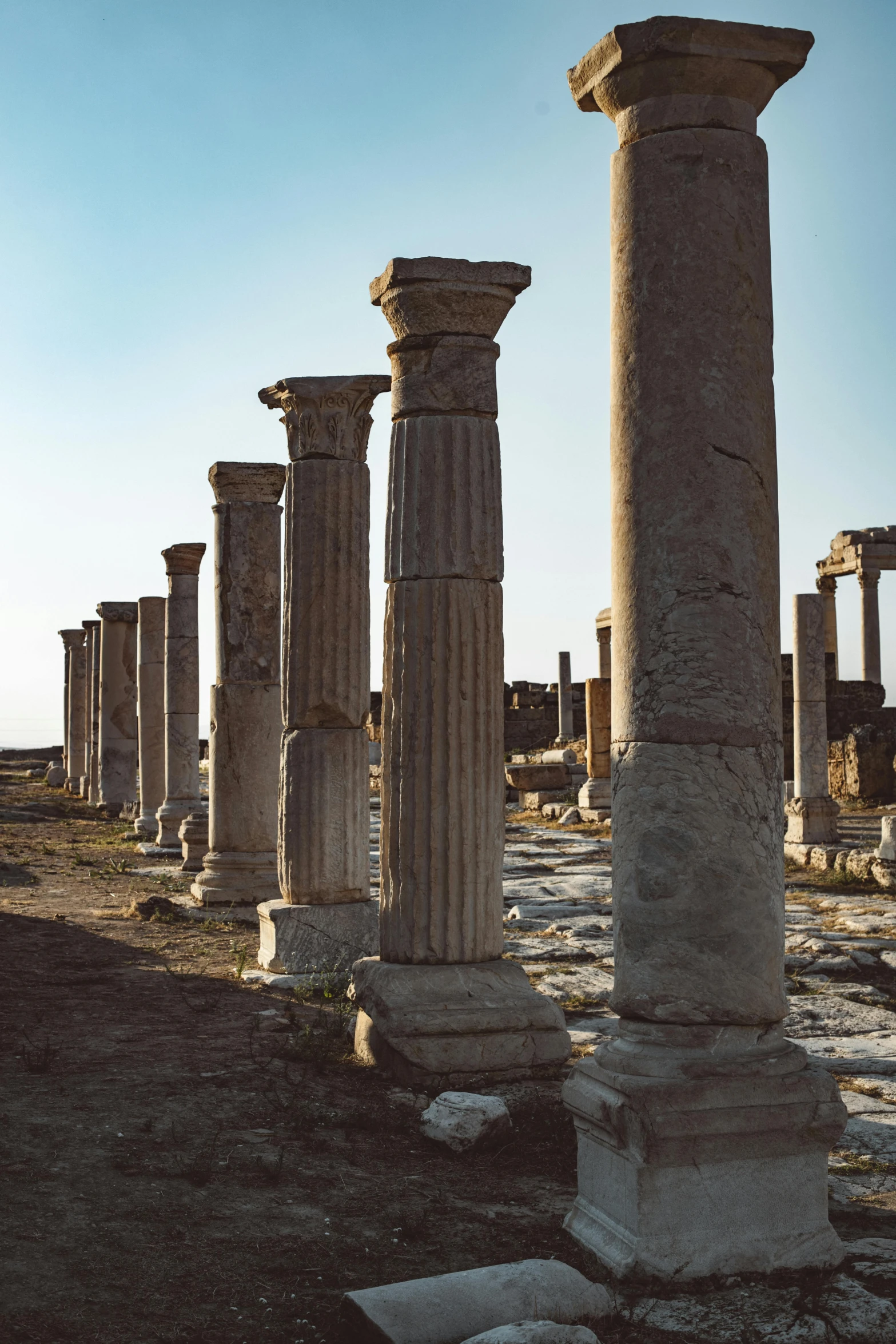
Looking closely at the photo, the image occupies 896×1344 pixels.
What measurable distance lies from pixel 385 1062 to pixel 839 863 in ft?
28.5

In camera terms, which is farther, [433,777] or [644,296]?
[433,777]

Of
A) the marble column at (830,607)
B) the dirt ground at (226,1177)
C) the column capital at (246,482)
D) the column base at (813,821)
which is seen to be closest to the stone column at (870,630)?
the marble column at (830,607)

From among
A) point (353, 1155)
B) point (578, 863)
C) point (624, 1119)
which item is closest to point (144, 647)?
point (578, 863)

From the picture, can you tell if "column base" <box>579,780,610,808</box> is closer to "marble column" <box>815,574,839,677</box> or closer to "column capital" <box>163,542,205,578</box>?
"column capital" <box>163,542,205,578</box>

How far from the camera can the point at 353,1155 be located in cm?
491

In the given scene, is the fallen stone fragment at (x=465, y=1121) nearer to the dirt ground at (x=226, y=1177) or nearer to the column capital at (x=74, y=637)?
the dirt ground at (x=226, y=1177)

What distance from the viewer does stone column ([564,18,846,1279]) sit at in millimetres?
3939

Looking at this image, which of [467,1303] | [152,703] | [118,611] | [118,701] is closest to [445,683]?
[467,1303]

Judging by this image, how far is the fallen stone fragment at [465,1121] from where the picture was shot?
200 inches

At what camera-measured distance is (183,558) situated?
16984mm

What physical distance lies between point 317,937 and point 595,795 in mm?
12229

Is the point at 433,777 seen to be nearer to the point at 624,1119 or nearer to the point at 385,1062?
the point at 385,1062

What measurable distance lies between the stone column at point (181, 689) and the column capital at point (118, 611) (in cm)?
451

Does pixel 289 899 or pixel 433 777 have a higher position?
pixel 433 777
